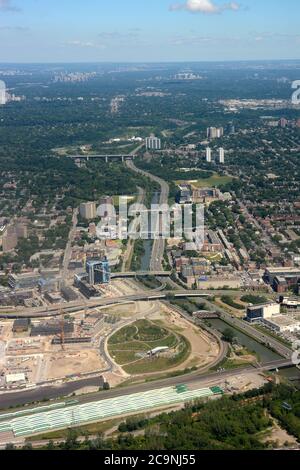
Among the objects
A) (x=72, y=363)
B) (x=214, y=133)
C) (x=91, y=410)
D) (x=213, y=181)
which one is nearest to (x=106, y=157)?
(x=213, y=181)

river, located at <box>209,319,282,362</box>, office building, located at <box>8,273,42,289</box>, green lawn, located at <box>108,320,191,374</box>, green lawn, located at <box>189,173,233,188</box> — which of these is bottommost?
river, located at <box>209,319,282,362</box>

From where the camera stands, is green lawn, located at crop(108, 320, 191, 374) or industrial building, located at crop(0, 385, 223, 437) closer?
industrial building, located at crop(0, 385, 223, 437)

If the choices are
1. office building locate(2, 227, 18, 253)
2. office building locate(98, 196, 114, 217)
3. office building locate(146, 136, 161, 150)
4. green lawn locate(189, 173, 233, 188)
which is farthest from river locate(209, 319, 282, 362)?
office building locate(146, 136, 161, 150)

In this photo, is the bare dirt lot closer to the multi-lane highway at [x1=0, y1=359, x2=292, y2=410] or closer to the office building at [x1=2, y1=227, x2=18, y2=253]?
the multi-lane highway at [x1=0, y1=359, x2=292, y2=410]

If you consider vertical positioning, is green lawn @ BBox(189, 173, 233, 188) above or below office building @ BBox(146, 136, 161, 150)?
below

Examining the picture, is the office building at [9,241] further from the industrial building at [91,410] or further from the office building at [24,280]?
the industrial building at [91,410]
